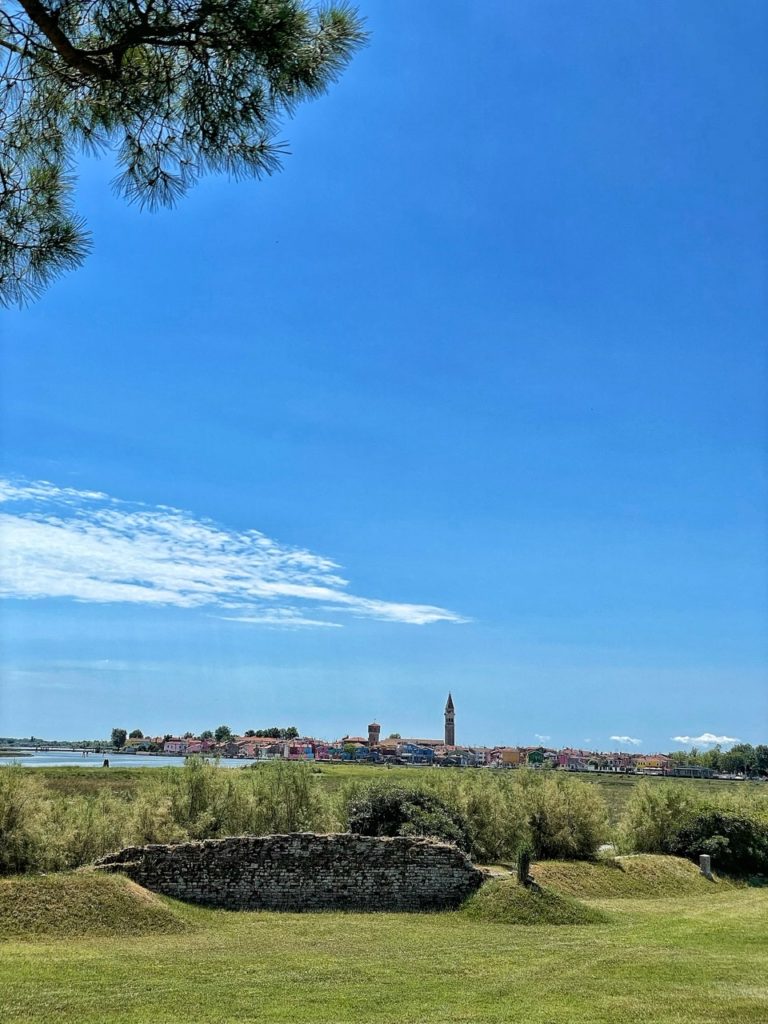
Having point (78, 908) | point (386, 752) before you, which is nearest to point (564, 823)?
point (78, 908)

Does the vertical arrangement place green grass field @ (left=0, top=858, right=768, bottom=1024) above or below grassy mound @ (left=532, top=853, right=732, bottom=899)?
above

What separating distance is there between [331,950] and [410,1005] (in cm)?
384

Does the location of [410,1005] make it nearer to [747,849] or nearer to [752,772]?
[747,849]

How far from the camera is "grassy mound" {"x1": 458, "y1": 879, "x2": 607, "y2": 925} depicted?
17.1 m

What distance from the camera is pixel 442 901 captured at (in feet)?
61.5

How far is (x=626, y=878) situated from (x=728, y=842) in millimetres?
6385

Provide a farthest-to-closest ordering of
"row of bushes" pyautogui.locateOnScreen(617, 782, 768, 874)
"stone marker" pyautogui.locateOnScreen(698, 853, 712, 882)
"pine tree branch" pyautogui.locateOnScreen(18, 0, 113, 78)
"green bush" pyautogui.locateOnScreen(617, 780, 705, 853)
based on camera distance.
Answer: "green bush" pyautogui.locateOnScreen(617, 780, 705, 853) → "row of bushes" pyautogui.locateOnScreen(617, 782, 768, 874) → "stone marker" pyautogui.locateOnScreen(698, 853, 712, 882) → "pine tree branch" pyautogui.locateOnScreen(18, 0, 113, 78)

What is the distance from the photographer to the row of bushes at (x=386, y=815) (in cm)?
2256

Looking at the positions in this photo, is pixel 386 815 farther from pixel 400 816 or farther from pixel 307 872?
pixel 307 872

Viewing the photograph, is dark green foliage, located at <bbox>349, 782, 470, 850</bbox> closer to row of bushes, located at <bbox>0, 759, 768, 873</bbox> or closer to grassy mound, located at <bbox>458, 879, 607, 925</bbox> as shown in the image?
row of bushes, located at <bbox>0, 759, 768, 873</bbox>

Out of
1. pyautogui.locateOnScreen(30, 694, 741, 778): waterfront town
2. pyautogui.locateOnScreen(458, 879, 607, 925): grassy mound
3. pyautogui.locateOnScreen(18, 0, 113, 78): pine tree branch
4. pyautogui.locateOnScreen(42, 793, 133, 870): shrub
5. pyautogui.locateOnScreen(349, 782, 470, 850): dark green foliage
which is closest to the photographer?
pyautogui.locateOnScreen(18, 0, 113, 78): pine tree branch

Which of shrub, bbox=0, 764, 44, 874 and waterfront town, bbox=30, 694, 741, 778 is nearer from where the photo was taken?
shrub, bbox=0, 764, 44, 874

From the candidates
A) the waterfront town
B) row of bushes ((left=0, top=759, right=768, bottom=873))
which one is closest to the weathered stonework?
row of bushes ((left=0, top=759, right=768, bottom=873))

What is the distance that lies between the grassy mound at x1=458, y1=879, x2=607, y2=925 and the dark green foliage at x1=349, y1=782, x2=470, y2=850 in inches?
149
